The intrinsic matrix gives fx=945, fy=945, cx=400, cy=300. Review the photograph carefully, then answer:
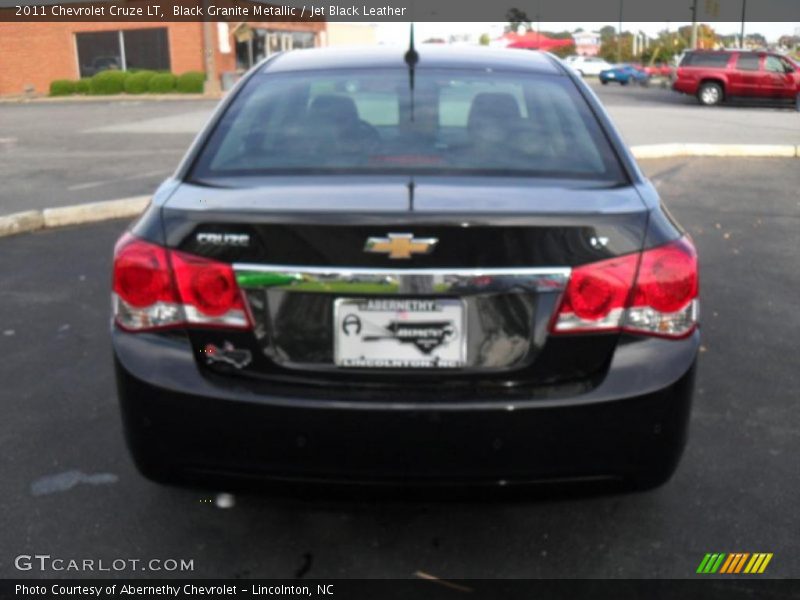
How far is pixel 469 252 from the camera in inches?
96.7

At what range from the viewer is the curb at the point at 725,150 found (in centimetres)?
1399

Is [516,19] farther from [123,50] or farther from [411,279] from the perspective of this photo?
[411,279]

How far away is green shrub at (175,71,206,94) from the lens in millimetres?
35375

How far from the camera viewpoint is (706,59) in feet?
99.5

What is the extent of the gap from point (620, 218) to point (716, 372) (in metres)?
2.43

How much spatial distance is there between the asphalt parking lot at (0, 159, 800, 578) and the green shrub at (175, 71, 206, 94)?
3178 centimetres

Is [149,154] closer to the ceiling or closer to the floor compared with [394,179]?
closer to the floor

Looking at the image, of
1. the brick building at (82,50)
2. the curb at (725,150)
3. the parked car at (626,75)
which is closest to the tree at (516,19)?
the parked car at (626,75)

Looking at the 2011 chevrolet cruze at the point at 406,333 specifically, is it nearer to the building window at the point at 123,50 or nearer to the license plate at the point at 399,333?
the license plate at the point at 399,333

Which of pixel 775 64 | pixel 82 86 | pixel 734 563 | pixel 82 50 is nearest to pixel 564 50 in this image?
pixel 82 50

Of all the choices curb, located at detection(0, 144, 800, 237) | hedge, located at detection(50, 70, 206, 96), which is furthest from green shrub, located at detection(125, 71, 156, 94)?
curb, located at detection(0, 144, 800, 237)

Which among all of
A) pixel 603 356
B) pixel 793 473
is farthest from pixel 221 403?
pixel 793 473

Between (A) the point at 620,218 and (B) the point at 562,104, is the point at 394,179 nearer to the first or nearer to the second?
(A) the point at 620,218

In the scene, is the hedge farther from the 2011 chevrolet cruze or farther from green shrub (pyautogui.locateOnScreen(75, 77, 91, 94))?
the 2011 chevrolet cruze
